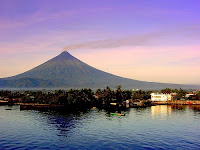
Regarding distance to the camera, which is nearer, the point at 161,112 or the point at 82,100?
the point at 161,112

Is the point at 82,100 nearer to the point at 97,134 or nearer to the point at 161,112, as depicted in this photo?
the point at 161,112

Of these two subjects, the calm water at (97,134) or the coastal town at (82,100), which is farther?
the coastal town at (82,100)

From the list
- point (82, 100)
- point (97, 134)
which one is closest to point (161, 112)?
point (82, 100)

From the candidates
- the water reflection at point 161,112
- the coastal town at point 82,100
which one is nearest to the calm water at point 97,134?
the water reflection at point 161,112

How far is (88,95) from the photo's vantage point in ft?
412

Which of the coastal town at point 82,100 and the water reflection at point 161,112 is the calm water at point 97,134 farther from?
the coastal town at point 82,100

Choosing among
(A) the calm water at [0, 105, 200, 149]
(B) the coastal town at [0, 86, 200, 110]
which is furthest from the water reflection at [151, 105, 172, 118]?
(B) the coastal town at [0, 86, 200, 110]

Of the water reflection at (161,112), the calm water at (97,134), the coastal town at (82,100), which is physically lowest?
the calm water at (97,134)

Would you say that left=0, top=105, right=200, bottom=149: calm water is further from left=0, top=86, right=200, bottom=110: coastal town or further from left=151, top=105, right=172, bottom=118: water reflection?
left=0, top=86, right=200, bottom=110: coastal town

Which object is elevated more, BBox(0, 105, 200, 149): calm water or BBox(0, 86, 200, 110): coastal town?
BBox(0, 86, 200, 110): coastal town

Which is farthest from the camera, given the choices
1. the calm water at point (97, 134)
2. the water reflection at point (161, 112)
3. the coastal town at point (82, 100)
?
the coastal town at point (82, 100)

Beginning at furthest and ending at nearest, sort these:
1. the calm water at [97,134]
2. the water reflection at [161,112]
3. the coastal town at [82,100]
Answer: the coastal town at [82,100] < the water reflection at [161,112] < the calm water at [97,134]

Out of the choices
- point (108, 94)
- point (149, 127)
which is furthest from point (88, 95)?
point (149, 127)

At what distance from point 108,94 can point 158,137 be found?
74942 millimetres
